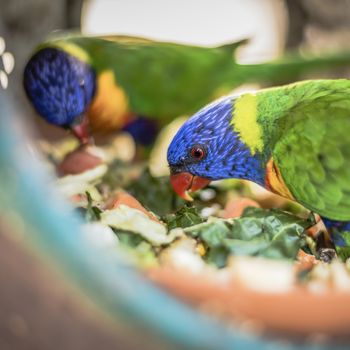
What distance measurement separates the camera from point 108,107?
1.98 metres

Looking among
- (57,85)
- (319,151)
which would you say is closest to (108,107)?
(57,85)

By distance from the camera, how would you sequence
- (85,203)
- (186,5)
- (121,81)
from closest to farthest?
(85,203) → (121,81) → (186,5)

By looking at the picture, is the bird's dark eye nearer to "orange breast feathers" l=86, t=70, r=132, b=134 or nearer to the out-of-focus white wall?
"orange breast feathers" l=86, t=70, r=132, b=134

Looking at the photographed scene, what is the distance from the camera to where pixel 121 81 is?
196cm

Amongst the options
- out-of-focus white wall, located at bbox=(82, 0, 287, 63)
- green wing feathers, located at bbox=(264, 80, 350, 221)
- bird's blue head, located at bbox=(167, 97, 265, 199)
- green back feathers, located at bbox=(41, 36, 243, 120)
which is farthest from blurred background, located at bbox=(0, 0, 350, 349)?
green wing feathers, located at bbox=(264, 80, 350, 221)

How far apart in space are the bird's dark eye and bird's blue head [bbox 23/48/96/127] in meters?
0.60

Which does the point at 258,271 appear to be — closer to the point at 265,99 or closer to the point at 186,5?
the point at 265,99

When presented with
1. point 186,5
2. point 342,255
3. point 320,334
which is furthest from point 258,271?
point 186,5

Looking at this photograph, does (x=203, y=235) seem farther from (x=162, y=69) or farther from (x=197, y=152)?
(x=162, y=69)

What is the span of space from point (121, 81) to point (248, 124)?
0.79 metres

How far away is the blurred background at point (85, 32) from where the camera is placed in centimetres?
65

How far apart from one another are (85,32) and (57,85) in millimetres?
796

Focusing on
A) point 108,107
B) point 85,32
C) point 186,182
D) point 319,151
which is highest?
point 85,32

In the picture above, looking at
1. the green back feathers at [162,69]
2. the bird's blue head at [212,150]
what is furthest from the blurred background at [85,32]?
the bird's blue head at [212,150]
